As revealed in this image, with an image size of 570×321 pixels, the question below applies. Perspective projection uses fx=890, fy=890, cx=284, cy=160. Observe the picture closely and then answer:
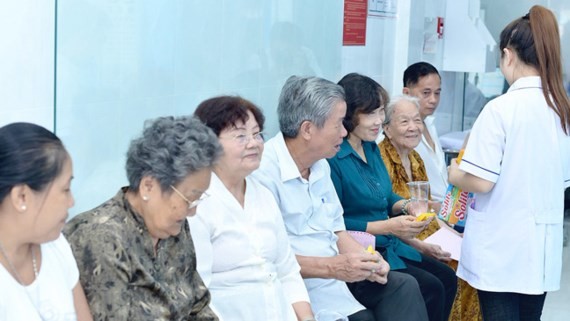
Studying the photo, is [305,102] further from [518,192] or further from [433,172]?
[433,172]

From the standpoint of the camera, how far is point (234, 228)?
2.73m

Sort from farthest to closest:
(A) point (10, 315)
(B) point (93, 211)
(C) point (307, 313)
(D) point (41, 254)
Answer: (C) point (307, 313) < (B) point (93, 211) < (D) point (41, 254) < (A) point (10, 315)

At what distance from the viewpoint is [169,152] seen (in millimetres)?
2299

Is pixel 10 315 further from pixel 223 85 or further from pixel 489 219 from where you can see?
pixel 489 219

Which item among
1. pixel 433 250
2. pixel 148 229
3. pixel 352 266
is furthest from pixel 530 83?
pixel 148 229

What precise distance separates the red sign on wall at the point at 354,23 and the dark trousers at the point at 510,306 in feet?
5.28

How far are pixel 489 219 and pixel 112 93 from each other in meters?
1.48

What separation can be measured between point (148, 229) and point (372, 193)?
149cm

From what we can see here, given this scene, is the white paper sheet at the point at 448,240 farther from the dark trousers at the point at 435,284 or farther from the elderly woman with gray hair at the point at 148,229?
the elderly woman with gray hair at the point at 148,229

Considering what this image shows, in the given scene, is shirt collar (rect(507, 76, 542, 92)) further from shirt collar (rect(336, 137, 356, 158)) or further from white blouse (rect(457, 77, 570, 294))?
shirt collar (rect(336, 137, 356, 158))

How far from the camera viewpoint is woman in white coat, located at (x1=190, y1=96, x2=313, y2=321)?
107 inches

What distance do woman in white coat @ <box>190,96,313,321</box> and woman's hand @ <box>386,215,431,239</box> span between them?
2.54 ft

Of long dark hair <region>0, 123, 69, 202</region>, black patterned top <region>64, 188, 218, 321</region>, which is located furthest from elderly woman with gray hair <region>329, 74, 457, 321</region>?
long dark hair <region>0, 123, 69, 202</region>

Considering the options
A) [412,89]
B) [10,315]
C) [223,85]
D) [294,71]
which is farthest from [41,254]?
[412,89]
